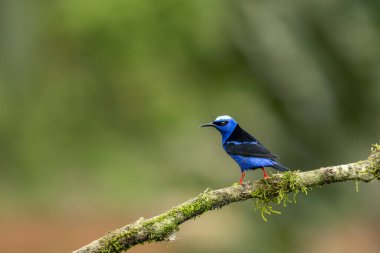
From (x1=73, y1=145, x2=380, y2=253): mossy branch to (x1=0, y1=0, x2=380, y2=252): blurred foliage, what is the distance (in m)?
11.7

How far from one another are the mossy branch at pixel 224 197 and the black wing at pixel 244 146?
83 centimetres

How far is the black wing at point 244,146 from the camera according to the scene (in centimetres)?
669

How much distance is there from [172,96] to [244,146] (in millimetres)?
23493

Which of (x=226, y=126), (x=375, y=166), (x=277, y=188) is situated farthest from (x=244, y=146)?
(x=375, y=166)

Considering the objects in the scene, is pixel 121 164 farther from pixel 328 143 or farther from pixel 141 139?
pixel 328 143

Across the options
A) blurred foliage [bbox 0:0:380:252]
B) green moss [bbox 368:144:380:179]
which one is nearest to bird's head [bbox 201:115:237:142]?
green moss [bbox 368:144:380:179]

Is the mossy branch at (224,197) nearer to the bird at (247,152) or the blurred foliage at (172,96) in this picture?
the bird at (247,152)

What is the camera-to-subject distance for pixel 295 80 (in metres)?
18.0

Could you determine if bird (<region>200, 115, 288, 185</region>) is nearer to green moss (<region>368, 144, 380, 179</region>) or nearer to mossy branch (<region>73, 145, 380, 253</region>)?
mossy branch (<region>73, 145, 380, 253</region>)

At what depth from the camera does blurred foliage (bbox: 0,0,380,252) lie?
17.9m

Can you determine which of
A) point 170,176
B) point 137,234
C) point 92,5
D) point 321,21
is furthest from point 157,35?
point 137,234

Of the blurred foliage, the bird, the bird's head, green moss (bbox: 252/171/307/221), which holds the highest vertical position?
the blurred foliage

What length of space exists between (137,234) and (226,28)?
15.9 m

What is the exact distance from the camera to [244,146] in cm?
685
